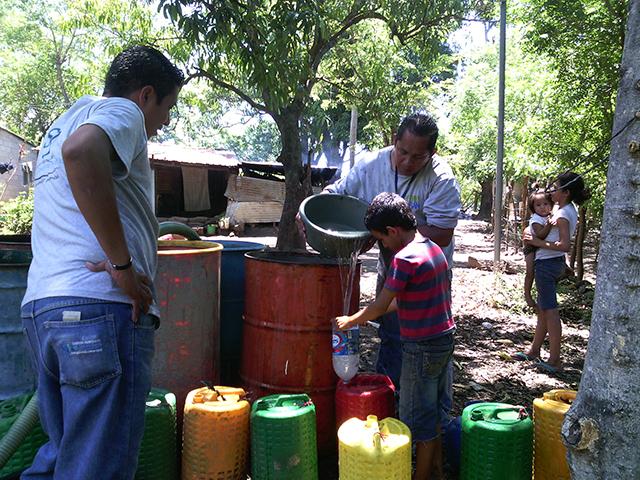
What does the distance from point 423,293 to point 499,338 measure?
11.5 feet

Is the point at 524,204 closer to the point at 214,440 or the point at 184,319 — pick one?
the point at 184,319

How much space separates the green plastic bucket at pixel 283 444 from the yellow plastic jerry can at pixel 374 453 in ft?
0.75

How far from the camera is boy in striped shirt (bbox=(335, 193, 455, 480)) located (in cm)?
256

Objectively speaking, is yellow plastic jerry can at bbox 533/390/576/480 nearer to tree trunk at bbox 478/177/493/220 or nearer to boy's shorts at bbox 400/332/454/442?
boy's shorts at bbox 400/332/454/442

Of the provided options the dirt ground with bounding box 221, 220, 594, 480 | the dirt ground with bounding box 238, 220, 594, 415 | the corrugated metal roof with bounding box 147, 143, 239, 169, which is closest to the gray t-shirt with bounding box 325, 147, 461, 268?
the dirt ground with bounding box 221, 220, 594, 480

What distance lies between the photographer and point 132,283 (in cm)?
168

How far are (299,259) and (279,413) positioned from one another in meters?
1.08

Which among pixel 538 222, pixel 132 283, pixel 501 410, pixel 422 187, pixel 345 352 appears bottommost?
pixel 501 410

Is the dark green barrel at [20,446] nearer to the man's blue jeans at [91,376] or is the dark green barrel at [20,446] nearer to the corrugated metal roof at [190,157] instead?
the man's blue jeans at [91,376]

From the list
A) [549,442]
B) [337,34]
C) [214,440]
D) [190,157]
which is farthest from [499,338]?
[190,157]

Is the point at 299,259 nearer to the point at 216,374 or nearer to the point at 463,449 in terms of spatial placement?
the point at 216,374

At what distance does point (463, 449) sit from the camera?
2.53 metres

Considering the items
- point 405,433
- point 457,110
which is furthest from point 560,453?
point 457,110

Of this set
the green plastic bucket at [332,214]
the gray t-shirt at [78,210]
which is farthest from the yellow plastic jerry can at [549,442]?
the gray t-shirt at [78,210]
